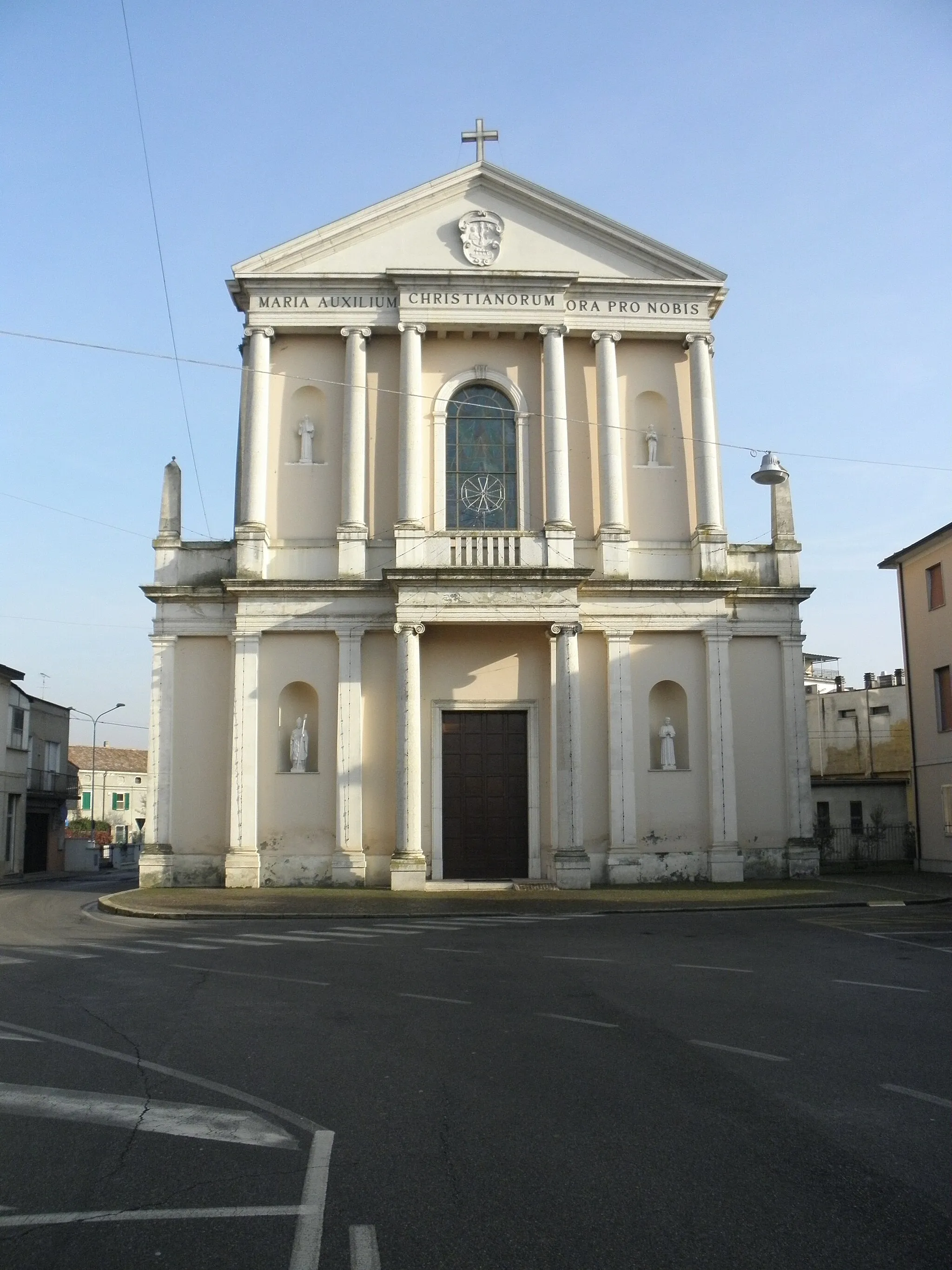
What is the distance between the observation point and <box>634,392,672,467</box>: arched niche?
1023 inches

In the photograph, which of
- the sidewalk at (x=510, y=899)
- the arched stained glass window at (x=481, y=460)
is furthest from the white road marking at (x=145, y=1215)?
the arched stained glass window at (x=481, y=460)

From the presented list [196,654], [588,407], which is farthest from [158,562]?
[588,407]

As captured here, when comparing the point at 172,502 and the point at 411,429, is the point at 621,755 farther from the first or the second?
the point at 172,502

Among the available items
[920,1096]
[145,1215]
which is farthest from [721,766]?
[145,1215]

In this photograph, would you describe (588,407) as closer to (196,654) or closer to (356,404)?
(356,404)

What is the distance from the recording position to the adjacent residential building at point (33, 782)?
4172 cm

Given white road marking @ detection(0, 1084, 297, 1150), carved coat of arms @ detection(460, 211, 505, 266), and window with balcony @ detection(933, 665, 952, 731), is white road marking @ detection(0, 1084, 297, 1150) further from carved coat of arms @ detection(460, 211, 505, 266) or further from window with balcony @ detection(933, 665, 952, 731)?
window with balcony @ detection(933, 665, 952, 731)

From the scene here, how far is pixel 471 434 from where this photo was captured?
1016 inches

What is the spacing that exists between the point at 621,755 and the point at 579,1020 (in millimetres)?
15379

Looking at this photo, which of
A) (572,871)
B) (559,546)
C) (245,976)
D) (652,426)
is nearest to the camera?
(245,976)

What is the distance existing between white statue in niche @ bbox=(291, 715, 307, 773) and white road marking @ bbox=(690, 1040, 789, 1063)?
16.9 meters

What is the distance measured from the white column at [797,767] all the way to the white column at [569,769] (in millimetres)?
4656

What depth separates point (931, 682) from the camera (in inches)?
1136

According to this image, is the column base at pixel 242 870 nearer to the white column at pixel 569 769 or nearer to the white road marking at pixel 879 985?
the white column at pixel 569 769
